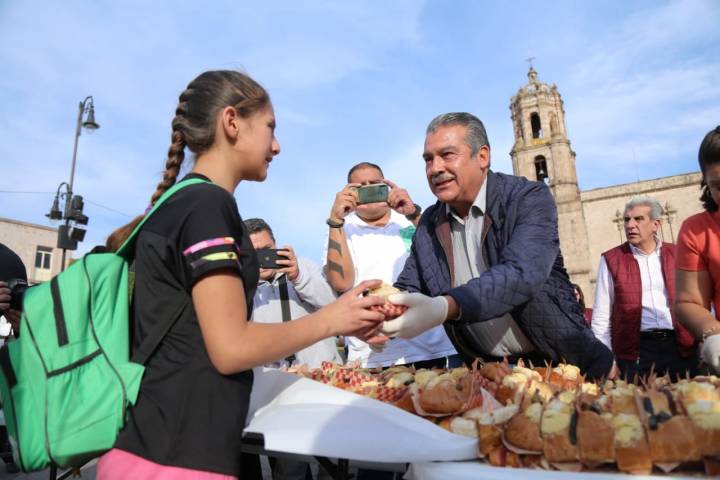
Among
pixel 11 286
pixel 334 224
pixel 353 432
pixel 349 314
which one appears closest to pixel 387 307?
pixel 349 314

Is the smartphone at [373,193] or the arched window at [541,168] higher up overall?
the arched window at [541,168]

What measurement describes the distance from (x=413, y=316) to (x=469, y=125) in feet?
4.44

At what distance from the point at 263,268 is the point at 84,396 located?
8.55 ft

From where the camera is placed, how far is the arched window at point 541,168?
48469 millimetres

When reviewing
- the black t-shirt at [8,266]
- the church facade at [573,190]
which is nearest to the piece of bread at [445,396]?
the black t-shirt at [8,266]

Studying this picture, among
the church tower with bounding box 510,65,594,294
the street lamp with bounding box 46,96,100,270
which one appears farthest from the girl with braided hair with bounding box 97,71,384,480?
the church tower with bounding box 510,65,594,294

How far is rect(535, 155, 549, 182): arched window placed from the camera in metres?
48.5

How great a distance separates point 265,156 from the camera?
1787mm

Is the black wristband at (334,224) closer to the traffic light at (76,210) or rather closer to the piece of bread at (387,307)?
the piece of bread at (387,307)

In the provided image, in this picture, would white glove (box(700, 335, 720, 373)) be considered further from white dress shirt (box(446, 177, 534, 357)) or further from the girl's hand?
the girl's hand

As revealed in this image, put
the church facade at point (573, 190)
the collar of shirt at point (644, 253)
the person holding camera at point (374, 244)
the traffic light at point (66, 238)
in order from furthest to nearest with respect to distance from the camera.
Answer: the church facade at point (573, 190) → the traffic light at point (66, 238) → the collar of shirt at point (644, 253) → the person holding camera at point (374, 244)

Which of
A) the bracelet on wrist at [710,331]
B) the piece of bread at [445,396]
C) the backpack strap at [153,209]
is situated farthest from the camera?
the bracelet on wrist at [710,331]

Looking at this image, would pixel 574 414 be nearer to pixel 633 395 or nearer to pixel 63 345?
pixel 633 395

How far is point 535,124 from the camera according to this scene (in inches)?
1997
